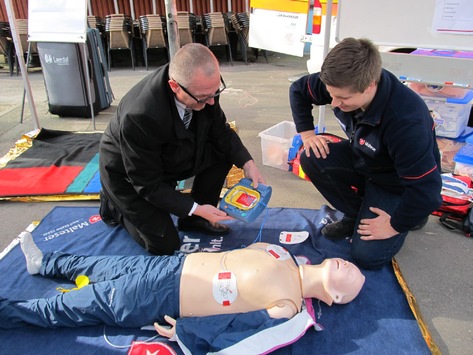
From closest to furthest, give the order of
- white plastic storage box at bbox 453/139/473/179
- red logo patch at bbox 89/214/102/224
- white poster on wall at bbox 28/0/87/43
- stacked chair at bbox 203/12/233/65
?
red logo patch at bbox 89/214/102/224
white plastic storage box at bbox 453/139/473/179
white poster on wall at bbox 28/0/87/43
stacked chair at bbox 203/12/233/65

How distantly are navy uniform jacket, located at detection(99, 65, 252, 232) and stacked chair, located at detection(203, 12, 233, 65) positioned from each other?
647 cm

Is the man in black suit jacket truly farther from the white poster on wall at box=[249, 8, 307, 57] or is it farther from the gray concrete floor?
the white poster on wall at box=[249, 8, 307, 57]

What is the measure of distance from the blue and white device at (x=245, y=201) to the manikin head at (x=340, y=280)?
1.72 feet

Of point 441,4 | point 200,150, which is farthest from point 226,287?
point 441,4

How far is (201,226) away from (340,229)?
0.96 meters

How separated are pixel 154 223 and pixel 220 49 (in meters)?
8.29

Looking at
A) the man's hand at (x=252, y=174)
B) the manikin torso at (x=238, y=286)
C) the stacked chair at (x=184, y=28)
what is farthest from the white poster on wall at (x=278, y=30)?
the manikin torso at (x=238, y=286)

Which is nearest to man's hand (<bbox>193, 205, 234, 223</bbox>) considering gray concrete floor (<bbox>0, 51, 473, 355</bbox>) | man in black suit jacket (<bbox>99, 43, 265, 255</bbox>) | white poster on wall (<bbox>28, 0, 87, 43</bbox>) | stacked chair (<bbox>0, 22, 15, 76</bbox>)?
man in black suit jacket (<bbox>99, 43, 265, 255</bbox>)

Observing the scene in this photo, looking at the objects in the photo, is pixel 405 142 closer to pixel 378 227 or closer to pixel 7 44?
pixel 378 227

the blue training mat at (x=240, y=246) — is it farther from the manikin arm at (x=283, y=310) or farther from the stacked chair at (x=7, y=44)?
the stacked chair at (x=7, y=44)

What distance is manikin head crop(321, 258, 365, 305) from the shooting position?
2.09 m

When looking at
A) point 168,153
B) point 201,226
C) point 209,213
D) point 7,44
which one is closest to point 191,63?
point 168,153

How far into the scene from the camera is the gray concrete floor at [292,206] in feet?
7.16

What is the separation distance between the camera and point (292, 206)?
10.5 feet
